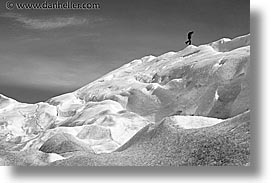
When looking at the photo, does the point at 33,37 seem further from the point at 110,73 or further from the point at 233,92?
the point at 233,92

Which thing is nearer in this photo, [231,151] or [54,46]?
[231,151]

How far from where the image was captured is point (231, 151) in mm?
3053

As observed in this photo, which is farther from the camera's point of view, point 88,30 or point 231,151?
point 88,30

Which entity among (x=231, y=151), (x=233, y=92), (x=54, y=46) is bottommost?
(x=231, y=151)

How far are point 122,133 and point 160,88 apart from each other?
35cm

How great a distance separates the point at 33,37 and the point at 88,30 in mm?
337

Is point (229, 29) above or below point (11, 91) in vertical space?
above

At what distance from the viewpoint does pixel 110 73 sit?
3258 mm

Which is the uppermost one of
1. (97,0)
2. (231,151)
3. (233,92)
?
(97,0)

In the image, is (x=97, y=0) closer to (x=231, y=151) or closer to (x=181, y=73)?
(x=181, y=73)

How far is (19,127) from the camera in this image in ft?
10.6

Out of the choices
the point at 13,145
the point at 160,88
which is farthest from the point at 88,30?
the point at 13,145
